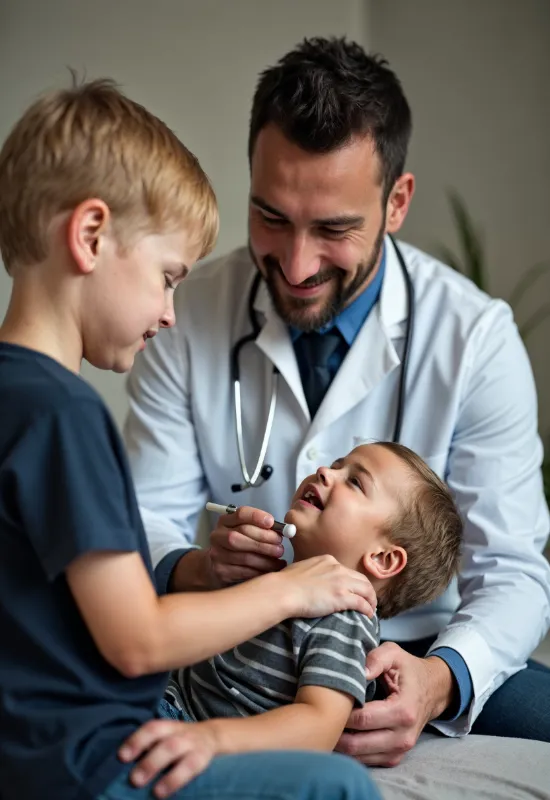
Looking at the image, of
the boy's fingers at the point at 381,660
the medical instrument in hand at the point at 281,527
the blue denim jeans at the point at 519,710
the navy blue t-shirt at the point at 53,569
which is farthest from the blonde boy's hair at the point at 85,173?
the blue denim jeans at the point at 519,710

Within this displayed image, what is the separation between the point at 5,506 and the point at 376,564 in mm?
713

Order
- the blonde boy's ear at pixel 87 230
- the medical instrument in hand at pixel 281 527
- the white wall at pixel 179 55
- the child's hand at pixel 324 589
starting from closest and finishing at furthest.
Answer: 1. the blonde boy's ear at pixel 87 230
2. the child's hand at pixel 324 589
3. the medical instrument in hand at pixel 281 527
4. the white wall at pixel 179 55

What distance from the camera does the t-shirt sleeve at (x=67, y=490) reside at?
3.53 feet

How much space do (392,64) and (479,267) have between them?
91 cm

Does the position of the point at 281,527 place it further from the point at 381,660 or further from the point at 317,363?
the point at 317,363

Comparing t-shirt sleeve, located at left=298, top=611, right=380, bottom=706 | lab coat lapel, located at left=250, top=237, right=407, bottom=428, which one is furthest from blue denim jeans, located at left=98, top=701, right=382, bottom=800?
lab coat lapel, located at left=250, top=237, right=407, bottom=428

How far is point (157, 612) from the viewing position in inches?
45.6

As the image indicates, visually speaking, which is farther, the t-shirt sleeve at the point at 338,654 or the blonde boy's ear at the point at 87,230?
the t-shirt sleeve at the point at 338,654

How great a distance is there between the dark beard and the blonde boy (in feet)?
2.55

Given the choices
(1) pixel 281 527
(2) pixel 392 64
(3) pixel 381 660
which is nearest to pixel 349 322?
(1) pixel 281 527

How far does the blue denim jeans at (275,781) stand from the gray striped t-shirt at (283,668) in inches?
9.4

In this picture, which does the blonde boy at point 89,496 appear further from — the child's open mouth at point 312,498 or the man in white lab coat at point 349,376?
the man in white lab coat at point 349,376

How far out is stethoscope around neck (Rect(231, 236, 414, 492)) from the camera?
203cm

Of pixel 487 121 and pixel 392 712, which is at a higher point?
pixel 487 121
